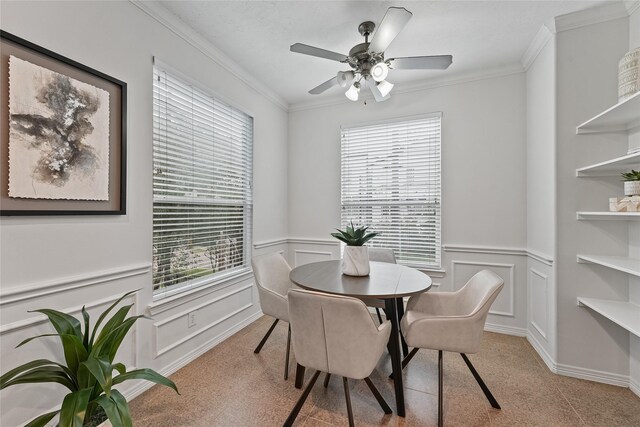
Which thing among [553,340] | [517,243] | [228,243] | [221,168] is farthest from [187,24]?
[553,340]

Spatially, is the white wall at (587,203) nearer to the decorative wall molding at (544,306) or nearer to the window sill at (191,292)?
the decorative wall molding at (544,306)

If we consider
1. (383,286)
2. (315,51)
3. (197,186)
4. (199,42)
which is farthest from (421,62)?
(197,186)

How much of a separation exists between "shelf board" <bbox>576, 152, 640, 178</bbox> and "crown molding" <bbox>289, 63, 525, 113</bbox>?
1.35 m

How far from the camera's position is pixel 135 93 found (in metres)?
1.97

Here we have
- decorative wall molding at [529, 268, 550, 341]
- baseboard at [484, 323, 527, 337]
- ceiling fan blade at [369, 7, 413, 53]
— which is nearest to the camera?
ceiling fan blade at [369, 7, 413, 53]

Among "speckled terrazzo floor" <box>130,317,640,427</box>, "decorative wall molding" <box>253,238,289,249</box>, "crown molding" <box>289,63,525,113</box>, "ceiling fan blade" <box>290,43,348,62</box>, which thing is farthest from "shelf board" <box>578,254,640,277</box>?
"decorative wall molding" <box>253,238,289,249</box>

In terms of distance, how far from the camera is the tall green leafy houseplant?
46.8 inches

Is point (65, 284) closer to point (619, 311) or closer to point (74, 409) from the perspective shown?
point (74, 409)

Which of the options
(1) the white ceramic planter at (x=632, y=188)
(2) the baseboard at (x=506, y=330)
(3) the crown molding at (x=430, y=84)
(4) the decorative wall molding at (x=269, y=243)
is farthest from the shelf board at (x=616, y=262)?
(4) the decorative wall molding at (x=269, y=243)

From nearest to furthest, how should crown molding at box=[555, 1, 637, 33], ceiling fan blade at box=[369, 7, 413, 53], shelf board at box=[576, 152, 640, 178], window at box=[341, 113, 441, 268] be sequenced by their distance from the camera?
ceiling fan blade at box=[369, 7, 413, 53], shelf board at box=[576, 152, 640, 178], crown molding at box=[555, 1, 637, 33], window at box=[341, 113, 441, 268]

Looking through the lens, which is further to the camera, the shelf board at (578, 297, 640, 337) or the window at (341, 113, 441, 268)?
the window at (341, 113, 441, 268)

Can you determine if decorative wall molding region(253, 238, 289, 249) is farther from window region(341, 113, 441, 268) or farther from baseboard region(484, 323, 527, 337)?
baseboard region(484, 323, 527, 337)

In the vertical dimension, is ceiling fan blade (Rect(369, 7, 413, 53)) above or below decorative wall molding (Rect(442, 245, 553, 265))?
above

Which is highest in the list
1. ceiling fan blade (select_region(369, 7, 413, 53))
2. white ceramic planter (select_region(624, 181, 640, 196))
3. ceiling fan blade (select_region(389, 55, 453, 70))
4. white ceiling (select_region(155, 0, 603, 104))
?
white ceiling (select_region(155, 0, 603, 104))
